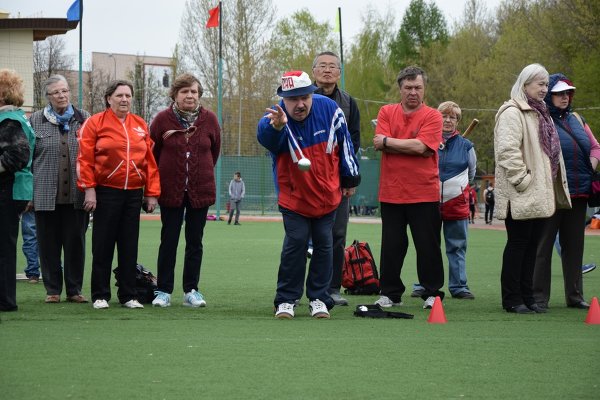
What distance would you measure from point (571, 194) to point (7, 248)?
489 centimetres

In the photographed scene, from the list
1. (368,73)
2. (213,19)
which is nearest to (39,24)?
(213,19)

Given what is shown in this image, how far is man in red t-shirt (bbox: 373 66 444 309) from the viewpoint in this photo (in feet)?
27.5

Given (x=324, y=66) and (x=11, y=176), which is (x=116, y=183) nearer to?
(x=11, y=176)

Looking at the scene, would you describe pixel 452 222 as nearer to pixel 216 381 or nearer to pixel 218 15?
pixel 216 381

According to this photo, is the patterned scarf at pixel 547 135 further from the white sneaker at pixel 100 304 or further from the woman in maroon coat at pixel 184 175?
the white sneaker at pixel 100 304

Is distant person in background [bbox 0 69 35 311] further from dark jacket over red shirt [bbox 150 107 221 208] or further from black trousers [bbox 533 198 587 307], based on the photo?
black trousers [bbox 533 198 587 307]

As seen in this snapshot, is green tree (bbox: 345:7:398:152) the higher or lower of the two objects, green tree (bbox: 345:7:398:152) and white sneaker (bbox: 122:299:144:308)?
the higher

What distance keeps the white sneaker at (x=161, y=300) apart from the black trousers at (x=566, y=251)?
325cm

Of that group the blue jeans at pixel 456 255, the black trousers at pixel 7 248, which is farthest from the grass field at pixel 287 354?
the blue jeans at pixel 456 255

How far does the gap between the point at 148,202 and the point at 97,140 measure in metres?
0.67

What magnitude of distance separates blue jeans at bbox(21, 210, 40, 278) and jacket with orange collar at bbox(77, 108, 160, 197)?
3.31 m

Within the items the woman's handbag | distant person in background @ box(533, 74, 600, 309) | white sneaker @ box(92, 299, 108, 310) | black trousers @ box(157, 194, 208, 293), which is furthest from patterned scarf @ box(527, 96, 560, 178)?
white sneaker @ box(92, 299, 108, 310)

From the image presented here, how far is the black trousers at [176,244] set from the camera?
855 centimetres

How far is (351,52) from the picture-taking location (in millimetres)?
60281
